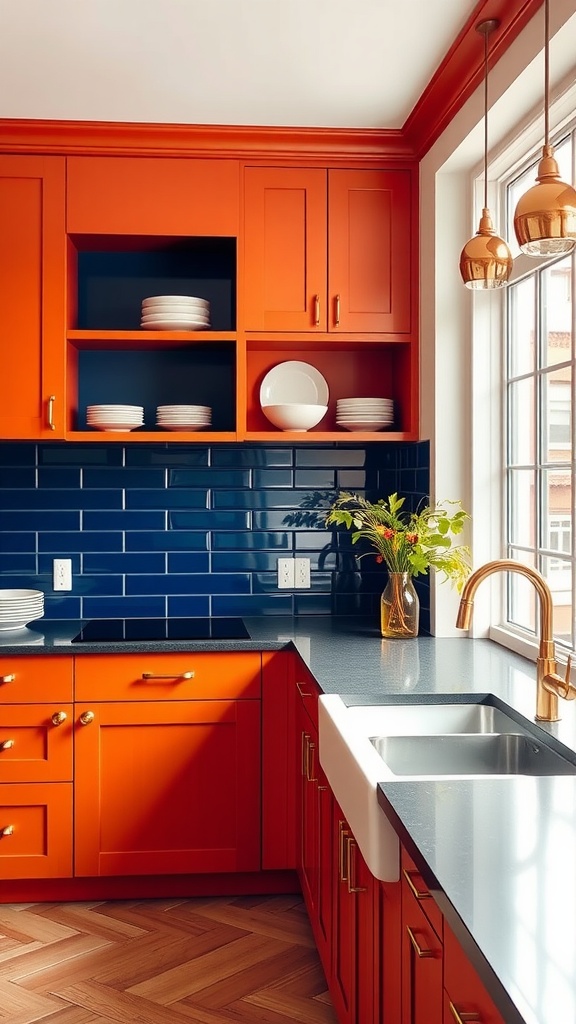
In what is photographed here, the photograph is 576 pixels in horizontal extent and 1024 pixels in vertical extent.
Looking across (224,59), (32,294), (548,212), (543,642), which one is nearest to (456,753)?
(543,642)

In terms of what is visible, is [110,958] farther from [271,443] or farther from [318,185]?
[318,185]

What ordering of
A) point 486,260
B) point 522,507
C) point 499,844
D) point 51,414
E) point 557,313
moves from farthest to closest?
1. point 51,414
2. point 522,507
3. point 557,313
4. point 486,260
5. point 499,844

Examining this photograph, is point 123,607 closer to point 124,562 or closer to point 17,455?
point 124,562

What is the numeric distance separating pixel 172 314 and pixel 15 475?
0.86 meters

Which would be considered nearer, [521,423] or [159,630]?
[521,423]

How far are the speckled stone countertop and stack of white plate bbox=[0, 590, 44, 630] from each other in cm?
105

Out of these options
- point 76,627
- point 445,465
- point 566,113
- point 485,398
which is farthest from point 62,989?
point 566,113

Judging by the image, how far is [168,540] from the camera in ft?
11.6

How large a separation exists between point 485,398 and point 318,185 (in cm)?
96

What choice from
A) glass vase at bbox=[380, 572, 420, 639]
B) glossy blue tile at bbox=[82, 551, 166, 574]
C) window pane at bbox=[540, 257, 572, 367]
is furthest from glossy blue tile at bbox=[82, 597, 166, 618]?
window pane at bbox=[540, 257, 572, 367]

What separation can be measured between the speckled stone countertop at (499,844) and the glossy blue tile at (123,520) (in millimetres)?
1108

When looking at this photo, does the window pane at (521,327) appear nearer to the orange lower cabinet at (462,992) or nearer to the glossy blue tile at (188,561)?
the glossy blue tile at (188,561)

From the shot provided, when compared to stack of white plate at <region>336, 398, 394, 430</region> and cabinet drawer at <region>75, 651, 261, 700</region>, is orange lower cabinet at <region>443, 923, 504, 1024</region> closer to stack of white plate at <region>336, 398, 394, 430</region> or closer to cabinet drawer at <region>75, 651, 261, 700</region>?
cabinet drawer at <region>75, 651, 261, 700</region>

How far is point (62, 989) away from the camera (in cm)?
251
